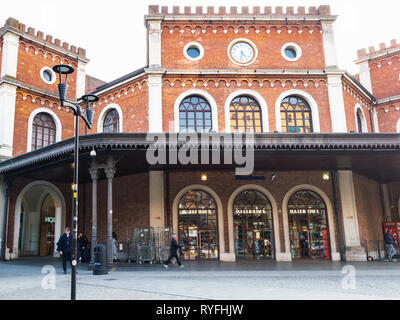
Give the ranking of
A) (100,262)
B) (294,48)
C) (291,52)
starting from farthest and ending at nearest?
(291,52) → (294,48) → (100,262)

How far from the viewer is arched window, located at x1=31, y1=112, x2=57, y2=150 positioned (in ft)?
68.8

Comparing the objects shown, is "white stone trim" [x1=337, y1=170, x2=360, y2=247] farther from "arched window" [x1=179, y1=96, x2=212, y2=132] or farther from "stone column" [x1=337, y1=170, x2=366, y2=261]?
"arched window" [x1=179, y1=96, x2=212, y2=132]

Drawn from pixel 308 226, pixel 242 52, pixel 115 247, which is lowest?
pixel 115 247

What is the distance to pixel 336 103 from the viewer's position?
18172 millimetres

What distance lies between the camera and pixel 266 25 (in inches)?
747

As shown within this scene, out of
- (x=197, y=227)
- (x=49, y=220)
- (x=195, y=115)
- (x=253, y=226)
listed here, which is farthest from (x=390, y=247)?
(x=49, y=220)

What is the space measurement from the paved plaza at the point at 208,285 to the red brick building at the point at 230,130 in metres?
5.20

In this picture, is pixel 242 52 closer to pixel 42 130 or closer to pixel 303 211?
pixel 303 211

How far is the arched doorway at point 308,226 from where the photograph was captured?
1759 centimetres

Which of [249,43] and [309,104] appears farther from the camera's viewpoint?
[249,43]

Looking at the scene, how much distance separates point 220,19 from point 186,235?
10.9 meters

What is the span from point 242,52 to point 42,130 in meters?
12.1

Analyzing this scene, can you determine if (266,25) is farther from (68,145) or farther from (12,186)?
(12,186)
